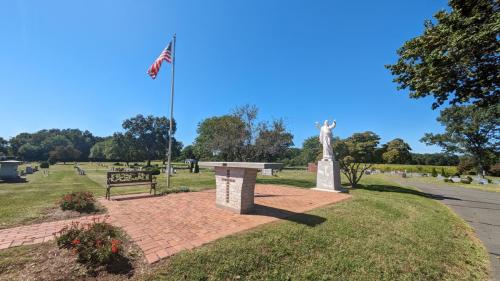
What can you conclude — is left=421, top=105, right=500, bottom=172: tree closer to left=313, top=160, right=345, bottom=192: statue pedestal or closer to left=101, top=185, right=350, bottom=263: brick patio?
left=313, top=160, right=345, bottom=192: statue pedestal

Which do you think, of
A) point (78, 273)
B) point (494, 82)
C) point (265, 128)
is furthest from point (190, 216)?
point (265, 128)

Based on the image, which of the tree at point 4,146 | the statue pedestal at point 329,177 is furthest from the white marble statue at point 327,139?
the tree at point 4,146

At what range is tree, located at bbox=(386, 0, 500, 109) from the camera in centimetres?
497

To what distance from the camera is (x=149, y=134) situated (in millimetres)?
51625

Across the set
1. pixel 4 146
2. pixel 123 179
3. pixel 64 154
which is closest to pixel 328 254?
pixel 123 179

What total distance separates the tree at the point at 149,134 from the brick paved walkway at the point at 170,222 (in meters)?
47.4

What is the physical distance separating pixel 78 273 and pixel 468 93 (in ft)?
31.0

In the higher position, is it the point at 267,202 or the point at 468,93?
the point at 468,93

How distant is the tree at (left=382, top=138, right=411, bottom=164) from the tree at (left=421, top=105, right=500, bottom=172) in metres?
14.8

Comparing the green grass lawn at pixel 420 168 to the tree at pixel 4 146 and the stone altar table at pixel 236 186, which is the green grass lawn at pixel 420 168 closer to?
the stone altar table at pixel 236 186

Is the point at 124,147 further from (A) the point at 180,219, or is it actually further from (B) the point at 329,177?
(A) the point at 180,219

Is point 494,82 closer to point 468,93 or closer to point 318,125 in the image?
point 468,93

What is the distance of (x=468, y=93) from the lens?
19.7ft

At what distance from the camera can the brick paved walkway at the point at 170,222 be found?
397cm
